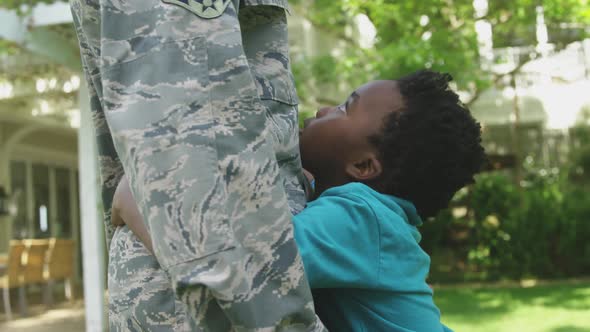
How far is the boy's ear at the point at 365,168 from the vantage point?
1.22 metres

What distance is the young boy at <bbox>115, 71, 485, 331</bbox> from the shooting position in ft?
3.39

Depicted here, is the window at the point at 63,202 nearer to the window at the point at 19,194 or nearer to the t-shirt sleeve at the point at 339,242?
the window at the point at 19,194

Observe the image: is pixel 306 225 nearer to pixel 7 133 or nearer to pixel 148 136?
pixel 148 136

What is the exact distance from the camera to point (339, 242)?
1027mm

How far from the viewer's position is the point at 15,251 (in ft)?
33.1

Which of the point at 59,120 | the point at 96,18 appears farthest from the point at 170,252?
the point at 59,120

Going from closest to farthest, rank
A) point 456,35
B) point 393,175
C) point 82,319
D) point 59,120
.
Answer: point 393,175 → point 456,35 → point 82,319 → point 59,120

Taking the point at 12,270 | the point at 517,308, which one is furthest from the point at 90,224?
the point at 517,308

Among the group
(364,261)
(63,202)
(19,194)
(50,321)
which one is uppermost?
(364,261)

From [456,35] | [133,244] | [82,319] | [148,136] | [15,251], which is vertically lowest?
[82,319]

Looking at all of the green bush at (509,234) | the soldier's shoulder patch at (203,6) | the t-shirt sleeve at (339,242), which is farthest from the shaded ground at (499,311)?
the soldier's shoulder patch at (203,6)

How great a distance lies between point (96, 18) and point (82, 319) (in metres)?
9.61

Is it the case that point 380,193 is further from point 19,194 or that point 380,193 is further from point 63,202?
point 63,202

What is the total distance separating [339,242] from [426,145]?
251 millimetres
